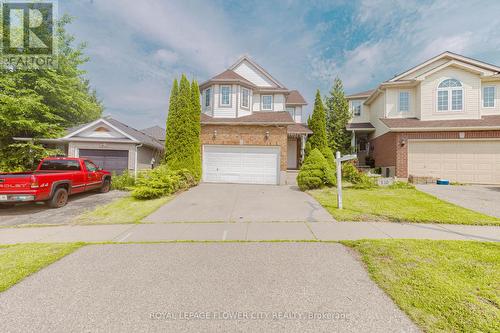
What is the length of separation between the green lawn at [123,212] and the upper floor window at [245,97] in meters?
8.92

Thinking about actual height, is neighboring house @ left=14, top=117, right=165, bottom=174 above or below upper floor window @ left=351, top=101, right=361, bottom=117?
below

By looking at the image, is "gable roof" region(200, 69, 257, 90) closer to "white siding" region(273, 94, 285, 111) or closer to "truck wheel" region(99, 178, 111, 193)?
"white siding" region(273, 94, 285, 111)

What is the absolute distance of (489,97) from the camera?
14141mm

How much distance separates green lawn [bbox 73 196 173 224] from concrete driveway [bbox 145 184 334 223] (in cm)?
38

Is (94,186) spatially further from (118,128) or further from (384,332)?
(384,332)

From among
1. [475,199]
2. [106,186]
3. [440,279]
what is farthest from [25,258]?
[475,199]

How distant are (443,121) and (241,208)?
1513 centimetres

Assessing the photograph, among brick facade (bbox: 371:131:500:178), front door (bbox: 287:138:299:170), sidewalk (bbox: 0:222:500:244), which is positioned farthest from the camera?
front door (bbox: 287:138:299:170)

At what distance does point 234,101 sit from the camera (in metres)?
14.2

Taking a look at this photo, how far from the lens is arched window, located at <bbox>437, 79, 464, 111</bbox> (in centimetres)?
1353

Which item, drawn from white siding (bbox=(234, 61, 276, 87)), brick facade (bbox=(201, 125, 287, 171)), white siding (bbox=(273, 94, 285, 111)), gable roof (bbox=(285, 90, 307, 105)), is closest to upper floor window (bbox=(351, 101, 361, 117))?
gable roof (bbox=(285, 90, 307, 105))

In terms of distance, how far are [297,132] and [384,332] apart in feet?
48.5

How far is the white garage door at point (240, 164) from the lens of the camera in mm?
12797

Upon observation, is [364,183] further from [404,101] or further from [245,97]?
[245,97]
